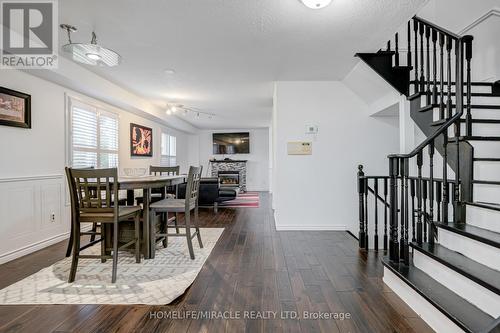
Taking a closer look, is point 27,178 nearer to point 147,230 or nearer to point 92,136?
point 92,136

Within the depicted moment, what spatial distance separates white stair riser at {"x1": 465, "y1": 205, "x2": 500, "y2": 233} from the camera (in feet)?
6.14

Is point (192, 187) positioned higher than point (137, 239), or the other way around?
point (192, 187)

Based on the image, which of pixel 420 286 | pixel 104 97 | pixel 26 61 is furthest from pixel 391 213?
pixel 104 97

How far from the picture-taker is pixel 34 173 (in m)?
3.25

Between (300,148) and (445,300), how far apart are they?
9.53 feet

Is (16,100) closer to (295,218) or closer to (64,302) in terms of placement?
(64,302)

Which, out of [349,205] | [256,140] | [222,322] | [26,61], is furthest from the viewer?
[256,140]

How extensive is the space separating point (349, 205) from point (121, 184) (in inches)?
134

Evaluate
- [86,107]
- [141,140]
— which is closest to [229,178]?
[141,140]

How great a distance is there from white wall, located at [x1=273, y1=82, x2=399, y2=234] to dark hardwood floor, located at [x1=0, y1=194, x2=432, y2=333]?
0.97 meters

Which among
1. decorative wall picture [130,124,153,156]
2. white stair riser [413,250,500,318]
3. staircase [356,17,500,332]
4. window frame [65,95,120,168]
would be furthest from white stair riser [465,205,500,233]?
decorative wall picture [130,124,153,156]

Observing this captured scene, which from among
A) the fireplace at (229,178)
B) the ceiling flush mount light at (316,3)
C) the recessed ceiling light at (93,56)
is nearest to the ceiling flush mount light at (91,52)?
the recessed ceiling light at (93,56)

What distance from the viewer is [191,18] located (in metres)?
2.43

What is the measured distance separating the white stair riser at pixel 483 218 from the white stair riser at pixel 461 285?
477 millimetres
